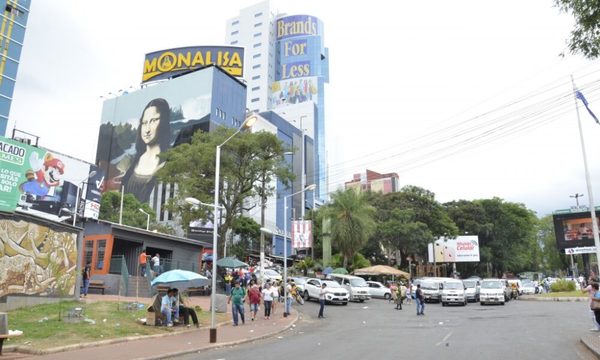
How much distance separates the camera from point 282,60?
145 meters

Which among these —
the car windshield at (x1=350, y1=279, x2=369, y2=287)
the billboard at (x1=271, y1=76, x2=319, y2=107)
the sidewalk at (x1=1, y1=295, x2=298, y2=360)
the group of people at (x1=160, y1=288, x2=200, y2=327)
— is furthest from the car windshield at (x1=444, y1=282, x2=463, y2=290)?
the billboard at (x1=271, y1=76, x2=319, y2=107)

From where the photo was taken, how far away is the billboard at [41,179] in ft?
81.7

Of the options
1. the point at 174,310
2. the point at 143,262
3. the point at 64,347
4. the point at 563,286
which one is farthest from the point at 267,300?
the point at 563,286

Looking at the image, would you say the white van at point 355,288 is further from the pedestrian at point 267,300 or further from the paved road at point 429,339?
the pedestrian at point 267,300

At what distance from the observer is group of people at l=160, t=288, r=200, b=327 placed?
1761 cm

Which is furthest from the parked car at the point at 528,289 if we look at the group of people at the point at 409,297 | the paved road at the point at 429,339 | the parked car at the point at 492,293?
the paved road at the point at 429,339

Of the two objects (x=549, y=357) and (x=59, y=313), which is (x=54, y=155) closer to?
(x=59, y=313)

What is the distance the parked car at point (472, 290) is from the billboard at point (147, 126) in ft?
180

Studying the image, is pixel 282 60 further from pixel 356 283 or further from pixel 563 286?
pixel 356 283

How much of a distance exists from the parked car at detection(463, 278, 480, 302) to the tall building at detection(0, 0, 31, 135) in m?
52.4

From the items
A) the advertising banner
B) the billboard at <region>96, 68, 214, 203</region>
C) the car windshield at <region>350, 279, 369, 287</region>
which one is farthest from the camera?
the billboard at <region>96, 68, 214, 203</region>

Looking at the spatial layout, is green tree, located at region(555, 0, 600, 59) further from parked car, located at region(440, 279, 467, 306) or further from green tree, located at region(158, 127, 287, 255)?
green tree, located at region(158, 127, 287, 255)

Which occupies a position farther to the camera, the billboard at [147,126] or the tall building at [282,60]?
the tall building at [282,60]

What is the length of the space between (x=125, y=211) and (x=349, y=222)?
33.5m
